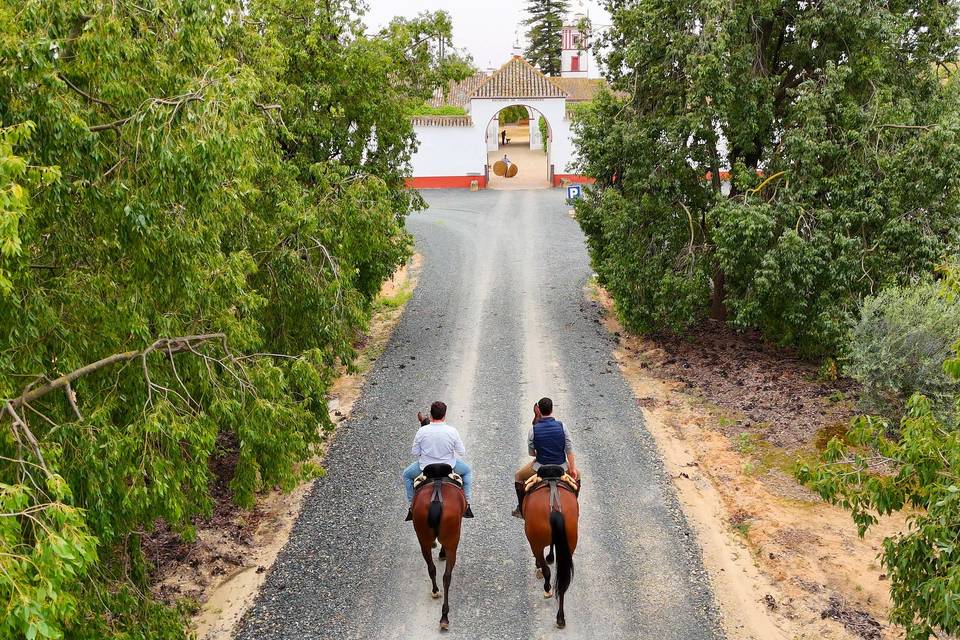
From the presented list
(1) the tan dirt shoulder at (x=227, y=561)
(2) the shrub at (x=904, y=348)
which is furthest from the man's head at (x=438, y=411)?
(2) the shrub at (x=904, y=348)

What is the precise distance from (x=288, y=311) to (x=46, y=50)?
5575 millimetres

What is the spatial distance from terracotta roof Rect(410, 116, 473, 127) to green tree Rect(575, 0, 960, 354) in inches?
1011

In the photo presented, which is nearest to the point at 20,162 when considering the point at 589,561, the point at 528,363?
the point at 589,561

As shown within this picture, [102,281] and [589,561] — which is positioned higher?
[102,281]

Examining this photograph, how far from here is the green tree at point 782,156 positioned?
13742mm

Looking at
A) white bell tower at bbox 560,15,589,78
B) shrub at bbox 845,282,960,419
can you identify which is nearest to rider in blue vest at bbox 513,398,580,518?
shrub at bbox 845,282,960,419

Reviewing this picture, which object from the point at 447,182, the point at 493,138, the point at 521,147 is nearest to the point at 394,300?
the point at 447,182

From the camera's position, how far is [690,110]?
16.2 metres

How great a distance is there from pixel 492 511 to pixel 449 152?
34421 mm

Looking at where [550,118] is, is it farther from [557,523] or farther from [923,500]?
[923,500]

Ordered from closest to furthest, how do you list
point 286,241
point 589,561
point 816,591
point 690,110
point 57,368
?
point 57,368 → point 816,591 → point 589,561 → point 286,241 → point 690,110

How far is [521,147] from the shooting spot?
62.2 meters

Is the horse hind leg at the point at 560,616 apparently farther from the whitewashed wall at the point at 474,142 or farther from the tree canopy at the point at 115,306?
the whitewashed wall at the point at 474,142

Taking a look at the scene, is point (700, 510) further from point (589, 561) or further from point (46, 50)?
point (46, 50)
